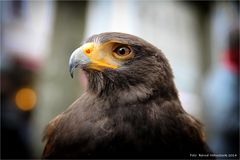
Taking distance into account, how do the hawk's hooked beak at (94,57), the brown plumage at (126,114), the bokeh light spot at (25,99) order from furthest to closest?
the bokeh light spot at (25,99) → the hawk's hooked beak at (94,57) → the brown plumage at (126,114)

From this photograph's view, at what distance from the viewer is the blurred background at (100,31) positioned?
3.16 metres

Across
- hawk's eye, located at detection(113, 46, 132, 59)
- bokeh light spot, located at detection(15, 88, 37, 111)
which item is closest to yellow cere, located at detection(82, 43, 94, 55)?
hawk's eye, located at detection(113, 46, 132, 59)

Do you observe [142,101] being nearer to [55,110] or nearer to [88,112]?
[88,112]

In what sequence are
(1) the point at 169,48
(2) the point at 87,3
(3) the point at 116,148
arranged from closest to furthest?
1. (3) the point at 116,148
2. (1) the point at 169,48
3. (2) the point at 87,3

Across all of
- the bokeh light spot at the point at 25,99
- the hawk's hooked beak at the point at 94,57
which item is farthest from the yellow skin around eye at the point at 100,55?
the bokeh light spot at the point at 25,99

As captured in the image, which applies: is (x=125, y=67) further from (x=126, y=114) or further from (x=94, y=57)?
(x=126, y=114)

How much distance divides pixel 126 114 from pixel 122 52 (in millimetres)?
321

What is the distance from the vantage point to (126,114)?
2180 millimetres

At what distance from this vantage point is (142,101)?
2.25m

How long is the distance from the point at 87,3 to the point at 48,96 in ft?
4.07

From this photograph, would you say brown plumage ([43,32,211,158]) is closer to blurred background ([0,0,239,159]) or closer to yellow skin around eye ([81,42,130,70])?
yellow skin around eye ([81,42,130,70])

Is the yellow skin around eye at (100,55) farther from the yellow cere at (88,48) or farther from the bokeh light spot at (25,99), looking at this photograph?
the bokeh light spot at (25,99)

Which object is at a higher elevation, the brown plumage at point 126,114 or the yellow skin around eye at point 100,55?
the yellow skin around eye at point 100,55

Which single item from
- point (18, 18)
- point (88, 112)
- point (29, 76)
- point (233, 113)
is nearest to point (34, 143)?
point (29, 76)
